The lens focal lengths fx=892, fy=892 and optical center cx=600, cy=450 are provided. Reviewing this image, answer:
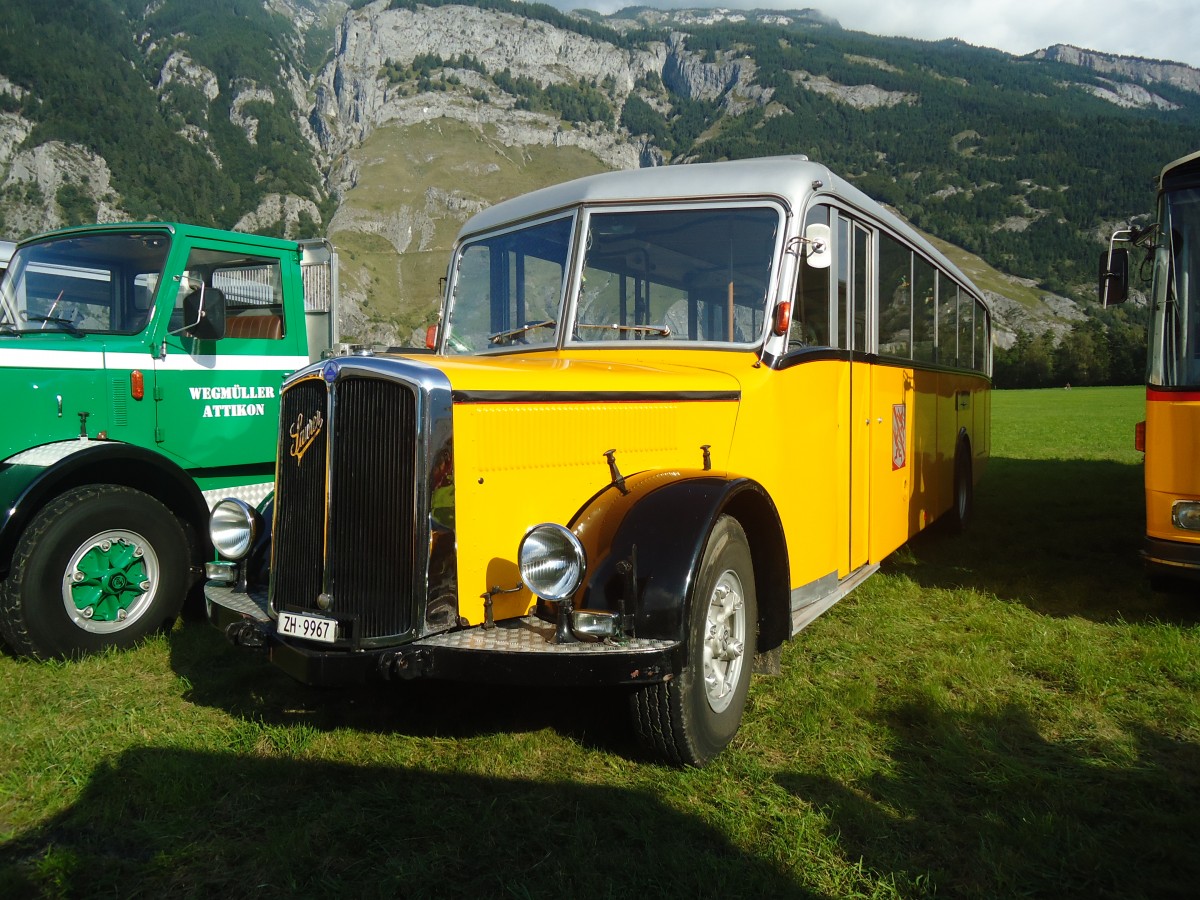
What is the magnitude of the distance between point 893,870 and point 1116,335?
90.1m

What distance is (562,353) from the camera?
4.83 meters

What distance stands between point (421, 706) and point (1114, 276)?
5534mm

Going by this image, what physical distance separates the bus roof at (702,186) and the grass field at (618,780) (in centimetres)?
263

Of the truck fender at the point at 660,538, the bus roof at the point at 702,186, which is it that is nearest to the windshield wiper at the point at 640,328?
the bus roof at the point at 702,186

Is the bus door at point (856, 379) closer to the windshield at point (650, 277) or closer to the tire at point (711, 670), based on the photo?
the windshield at point (650, 277)

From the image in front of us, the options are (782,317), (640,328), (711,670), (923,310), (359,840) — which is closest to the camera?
(359,840)

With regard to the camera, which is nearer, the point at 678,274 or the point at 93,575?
the point at 678,274

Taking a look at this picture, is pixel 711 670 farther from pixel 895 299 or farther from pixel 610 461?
pixel 895 299

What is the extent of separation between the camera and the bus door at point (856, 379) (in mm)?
5297

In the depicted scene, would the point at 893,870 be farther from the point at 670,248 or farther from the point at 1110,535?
the point at 1110,535

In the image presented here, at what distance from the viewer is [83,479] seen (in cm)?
534

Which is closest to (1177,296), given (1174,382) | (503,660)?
(1174,382)

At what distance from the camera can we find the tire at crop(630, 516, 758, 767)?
11.6ft

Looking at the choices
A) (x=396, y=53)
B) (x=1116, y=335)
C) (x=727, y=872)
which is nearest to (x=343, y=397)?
(x=727, y=872)
